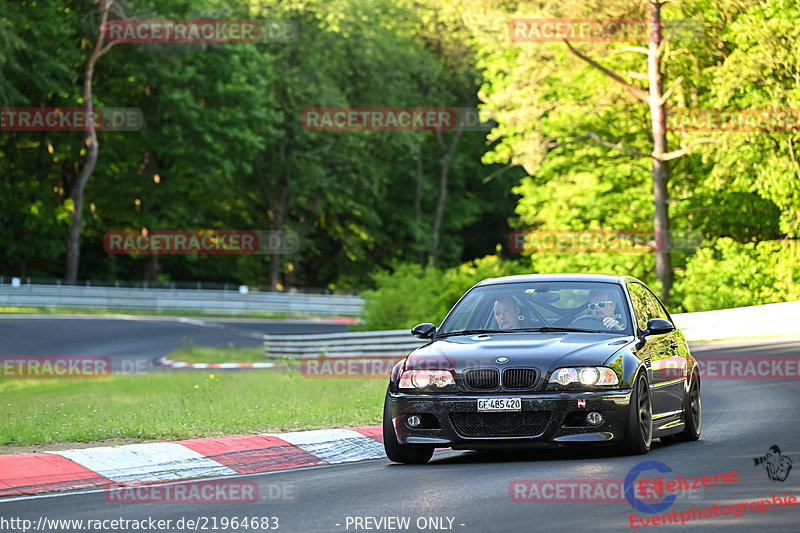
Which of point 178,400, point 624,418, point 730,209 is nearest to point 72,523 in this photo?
point 624,418

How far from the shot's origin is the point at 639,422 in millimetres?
10414

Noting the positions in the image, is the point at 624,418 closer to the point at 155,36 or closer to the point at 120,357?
the point at 120,357

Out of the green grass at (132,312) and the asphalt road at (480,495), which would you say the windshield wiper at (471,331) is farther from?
the green grass at (132,312)

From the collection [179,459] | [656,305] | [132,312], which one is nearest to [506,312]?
[656,305]

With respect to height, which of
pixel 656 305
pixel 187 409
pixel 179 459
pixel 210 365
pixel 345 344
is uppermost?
pixel 656 305

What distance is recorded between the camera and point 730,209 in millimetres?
37000

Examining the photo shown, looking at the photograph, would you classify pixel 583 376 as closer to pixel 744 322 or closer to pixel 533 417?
pixel 533 417

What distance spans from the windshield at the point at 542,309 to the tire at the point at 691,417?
1.24 meters

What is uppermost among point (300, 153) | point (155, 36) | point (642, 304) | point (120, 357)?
point (155, 36)

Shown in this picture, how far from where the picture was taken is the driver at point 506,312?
11.6 metres

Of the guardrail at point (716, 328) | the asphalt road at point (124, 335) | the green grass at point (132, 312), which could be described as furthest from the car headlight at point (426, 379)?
the green grass at point (132, 312)

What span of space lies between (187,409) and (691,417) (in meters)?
6.57

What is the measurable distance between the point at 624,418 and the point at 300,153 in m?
58.2

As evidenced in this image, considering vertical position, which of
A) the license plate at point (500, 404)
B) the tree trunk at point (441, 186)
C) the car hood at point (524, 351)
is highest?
the tree trunk at point (441, 186)
